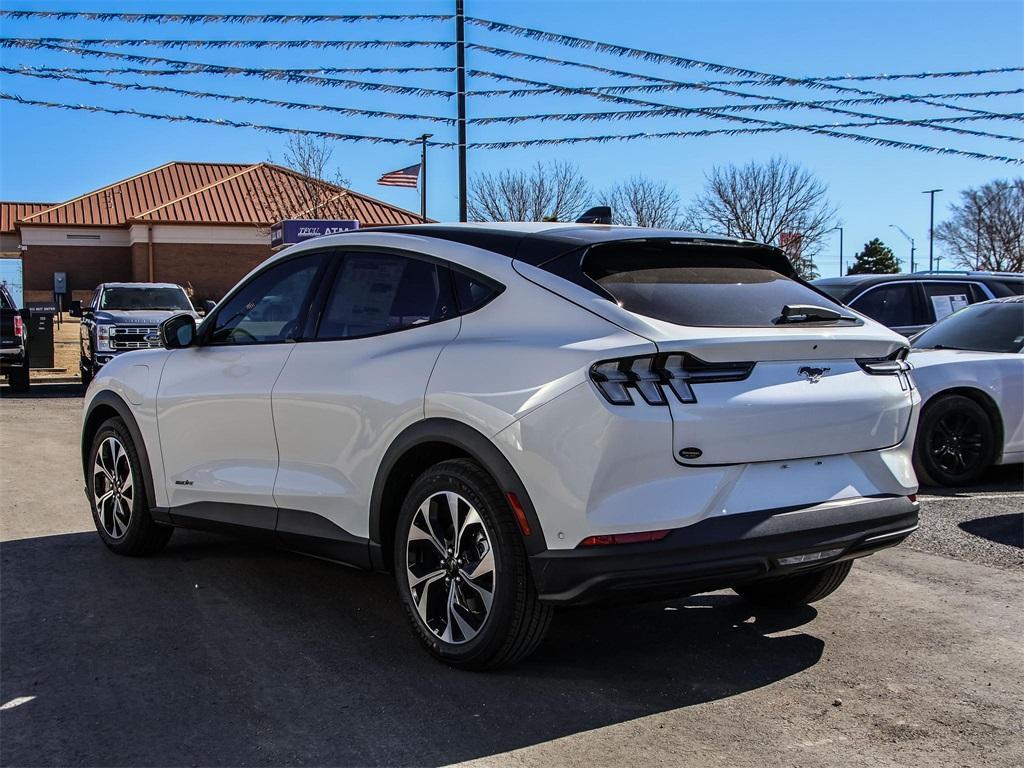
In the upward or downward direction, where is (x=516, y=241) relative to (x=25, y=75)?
downward

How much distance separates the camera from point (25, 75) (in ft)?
56.1

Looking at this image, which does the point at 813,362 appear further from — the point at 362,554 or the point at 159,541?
the point at 159,541

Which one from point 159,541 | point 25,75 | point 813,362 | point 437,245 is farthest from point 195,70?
point 813,362

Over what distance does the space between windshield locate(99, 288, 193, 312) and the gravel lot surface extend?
13601 millimetres

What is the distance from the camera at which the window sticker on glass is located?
506 inches

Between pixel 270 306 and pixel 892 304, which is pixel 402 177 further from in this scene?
pixel 270 306

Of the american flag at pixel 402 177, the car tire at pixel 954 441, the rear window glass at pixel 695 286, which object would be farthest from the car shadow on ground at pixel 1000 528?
the american flag at pixel 402 177

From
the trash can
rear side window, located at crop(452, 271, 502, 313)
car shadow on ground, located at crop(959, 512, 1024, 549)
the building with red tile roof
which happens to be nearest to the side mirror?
rear side window, located at crop(452, 271, 502, 313)

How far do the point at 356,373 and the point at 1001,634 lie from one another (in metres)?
3.10

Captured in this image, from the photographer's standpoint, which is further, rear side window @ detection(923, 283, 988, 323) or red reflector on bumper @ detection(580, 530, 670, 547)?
rear side window @ detection(923, 283, 988, 323)

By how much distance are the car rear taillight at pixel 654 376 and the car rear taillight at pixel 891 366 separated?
81cm

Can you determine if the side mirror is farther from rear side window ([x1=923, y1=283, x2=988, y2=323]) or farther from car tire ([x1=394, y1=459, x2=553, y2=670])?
rear side window ([x1=923, y1=283, x2=988, y2=323])

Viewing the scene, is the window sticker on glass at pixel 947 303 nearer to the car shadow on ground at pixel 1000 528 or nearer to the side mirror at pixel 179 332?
the car shadow on ground at pixel 1000 528

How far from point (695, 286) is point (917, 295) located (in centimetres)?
980
